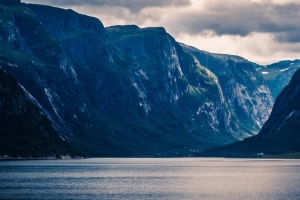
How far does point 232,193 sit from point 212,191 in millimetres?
8872

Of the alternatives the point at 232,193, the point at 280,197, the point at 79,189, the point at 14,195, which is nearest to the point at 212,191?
the point at 232,193

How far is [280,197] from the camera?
17138 centimetres

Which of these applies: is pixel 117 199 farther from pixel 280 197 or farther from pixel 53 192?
pixel 280 197

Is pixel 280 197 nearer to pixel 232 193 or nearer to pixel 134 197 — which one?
pixel 232 193

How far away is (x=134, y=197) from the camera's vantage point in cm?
17362

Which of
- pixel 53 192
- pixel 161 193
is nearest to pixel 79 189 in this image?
pixel 53 192

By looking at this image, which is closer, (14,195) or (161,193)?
(14,195)

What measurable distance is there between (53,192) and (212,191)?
1678 inches

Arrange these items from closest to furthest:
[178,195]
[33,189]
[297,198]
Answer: [297,198]
[178,195]
[33,189]

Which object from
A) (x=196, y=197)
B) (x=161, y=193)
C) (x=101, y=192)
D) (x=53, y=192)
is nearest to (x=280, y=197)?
(x=196, y=197)

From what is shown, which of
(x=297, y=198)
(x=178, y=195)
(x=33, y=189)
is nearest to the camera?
(x=297, y=198)

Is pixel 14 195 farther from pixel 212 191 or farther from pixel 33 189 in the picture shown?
pixel 212 191

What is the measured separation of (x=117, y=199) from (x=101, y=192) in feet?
61.4

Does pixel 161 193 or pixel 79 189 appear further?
pixel 79 189
